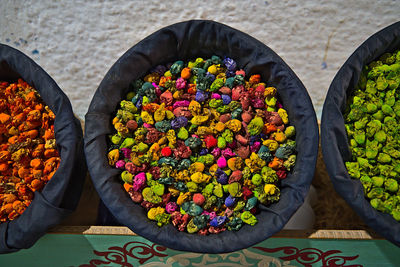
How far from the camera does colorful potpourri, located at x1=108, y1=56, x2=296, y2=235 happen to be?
0.60m

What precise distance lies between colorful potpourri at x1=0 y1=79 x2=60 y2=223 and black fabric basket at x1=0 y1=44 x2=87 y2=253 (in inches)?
1.0

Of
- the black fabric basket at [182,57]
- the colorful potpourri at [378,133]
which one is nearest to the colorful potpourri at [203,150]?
the black fabric basket at [182,57]

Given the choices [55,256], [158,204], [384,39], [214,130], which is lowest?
[55,256]

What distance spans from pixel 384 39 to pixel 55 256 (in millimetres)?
732

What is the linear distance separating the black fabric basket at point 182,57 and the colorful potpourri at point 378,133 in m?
0.09

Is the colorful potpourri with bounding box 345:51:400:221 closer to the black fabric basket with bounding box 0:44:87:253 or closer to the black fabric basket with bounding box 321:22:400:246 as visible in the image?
the black fabric basket with bounding box 321:22:400:246

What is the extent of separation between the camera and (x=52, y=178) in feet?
1.92

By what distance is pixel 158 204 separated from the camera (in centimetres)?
61

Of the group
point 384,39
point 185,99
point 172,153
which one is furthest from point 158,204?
point 384,39

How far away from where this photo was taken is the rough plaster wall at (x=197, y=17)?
877 millimetres

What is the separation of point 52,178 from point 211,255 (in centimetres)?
31

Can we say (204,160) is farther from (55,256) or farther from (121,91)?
Answer: (55,256)

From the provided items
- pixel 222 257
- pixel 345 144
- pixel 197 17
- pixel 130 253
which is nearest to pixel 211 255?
pixel 222 257

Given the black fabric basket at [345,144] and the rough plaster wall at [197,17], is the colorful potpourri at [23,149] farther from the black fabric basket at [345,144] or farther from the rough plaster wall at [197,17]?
the black fabric basket at [345,144]
